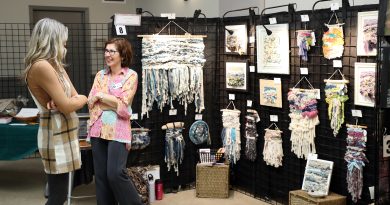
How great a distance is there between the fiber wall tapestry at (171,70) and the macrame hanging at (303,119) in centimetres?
99

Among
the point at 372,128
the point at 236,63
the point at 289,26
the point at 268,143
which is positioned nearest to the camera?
the point at 372,128

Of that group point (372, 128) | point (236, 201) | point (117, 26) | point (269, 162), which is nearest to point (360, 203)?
→ point (372, 128)

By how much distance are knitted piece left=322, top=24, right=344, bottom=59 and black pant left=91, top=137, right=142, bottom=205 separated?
1.69m

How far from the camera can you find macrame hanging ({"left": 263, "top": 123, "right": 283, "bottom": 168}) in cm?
397

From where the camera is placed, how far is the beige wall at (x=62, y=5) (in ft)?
22.8

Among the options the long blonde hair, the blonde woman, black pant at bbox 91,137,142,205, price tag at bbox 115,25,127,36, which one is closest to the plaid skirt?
the blonde woman

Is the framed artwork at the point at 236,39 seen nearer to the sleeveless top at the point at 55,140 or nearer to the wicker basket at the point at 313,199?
the wicker basket at the point at 313,199

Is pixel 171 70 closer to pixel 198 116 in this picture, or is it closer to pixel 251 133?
pixel 198 116

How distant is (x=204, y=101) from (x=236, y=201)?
3.36 feet

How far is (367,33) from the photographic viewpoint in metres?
3.13

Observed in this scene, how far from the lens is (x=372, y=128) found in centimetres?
319

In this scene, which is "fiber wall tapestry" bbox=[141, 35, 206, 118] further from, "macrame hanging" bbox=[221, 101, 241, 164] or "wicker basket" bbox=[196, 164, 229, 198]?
"wicker basket" bbox=[196, 164, 229, 198]

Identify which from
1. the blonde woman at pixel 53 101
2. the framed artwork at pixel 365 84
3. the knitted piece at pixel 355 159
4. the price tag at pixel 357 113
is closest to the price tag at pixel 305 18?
the framed artwork at pixel 365 84

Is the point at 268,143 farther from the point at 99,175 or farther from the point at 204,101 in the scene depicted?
the point at 99,175
